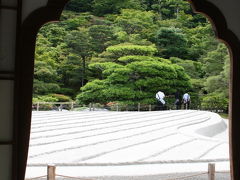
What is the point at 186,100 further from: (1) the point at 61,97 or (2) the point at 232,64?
(2) the point at 232,64

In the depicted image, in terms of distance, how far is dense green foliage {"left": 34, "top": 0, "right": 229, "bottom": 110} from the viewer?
14.4m

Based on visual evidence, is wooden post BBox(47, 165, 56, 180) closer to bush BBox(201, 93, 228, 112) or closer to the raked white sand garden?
the raked white sand garden

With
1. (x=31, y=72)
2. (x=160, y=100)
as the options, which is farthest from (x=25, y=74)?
(x=160, y=100)

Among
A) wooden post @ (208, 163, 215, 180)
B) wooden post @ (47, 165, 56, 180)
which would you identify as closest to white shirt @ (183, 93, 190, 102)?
wooden post @ (208, 163, 215, 180)

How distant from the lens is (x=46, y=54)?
16.1 meters

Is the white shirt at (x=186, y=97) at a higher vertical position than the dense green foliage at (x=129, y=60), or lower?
lower

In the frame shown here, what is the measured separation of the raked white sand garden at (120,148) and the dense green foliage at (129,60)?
5087 millimetres

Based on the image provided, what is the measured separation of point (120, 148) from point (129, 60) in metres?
9.53

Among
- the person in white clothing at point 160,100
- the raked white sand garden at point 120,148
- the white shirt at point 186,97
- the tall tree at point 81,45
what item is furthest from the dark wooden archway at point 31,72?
the tall tree at point 81,45

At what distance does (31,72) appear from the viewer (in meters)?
2.11

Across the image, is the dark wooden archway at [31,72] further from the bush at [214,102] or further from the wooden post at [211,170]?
the bush at [214,102]

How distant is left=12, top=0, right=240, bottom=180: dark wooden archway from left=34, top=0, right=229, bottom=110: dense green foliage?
11.0m

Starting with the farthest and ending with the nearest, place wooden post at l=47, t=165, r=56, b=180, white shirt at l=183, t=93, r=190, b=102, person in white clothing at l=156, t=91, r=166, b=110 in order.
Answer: white shirt at l=183, t=93, r=190, b=102 < person in white clothing at l=156, t=91, r=166, b=110 < wooden post at l=47, t=165, r=56, b=180

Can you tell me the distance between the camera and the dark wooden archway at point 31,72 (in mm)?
2016
